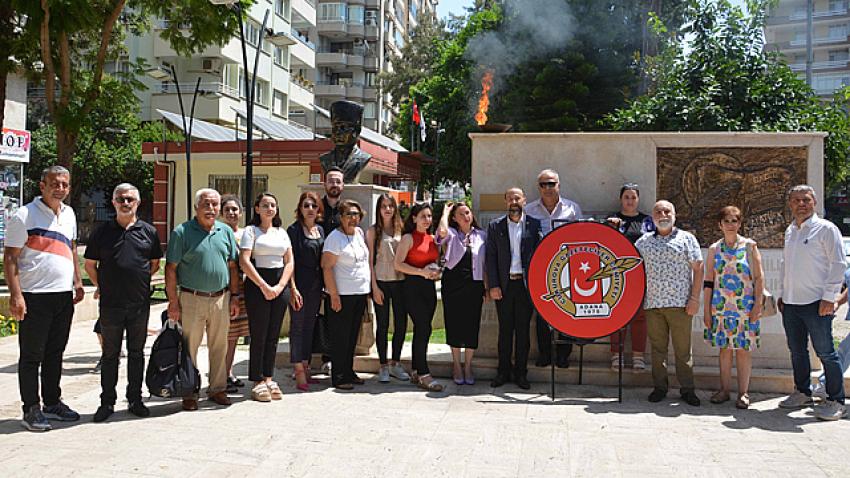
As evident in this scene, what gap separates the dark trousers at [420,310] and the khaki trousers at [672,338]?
1.94m

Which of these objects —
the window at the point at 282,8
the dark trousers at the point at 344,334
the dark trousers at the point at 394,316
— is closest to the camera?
the dark trousers at the point at 344,334

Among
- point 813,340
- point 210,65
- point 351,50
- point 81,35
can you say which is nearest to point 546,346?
point 813,340

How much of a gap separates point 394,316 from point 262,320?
4.22ft

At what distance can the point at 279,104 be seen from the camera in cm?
4447

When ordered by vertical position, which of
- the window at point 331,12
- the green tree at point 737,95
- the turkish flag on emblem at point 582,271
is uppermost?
the window at point 331,12

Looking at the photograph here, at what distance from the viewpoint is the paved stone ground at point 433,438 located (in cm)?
457

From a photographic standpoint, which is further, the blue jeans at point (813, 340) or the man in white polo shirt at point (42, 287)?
the blue jeans at point (813, 340)

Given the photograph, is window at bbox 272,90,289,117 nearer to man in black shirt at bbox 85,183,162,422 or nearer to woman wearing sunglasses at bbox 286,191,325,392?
woman wearing sunglasses at bbox 286,191,325,392

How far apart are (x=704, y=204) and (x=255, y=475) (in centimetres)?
493

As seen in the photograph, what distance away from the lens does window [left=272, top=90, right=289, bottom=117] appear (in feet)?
143

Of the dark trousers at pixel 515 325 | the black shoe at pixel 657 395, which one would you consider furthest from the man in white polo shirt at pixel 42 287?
the black shoe at pixel 657 395

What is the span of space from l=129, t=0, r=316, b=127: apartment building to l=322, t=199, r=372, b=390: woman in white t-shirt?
2837 cm

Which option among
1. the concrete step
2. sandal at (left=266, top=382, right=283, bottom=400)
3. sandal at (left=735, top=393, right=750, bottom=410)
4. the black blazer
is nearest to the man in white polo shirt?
sandal at (left=266, top=382, right=283, bottom=400)

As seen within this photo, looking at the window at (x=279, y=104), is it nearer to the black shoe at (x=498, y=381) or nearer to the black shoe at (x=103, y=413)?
the black shoe at (x=498, y=381)
